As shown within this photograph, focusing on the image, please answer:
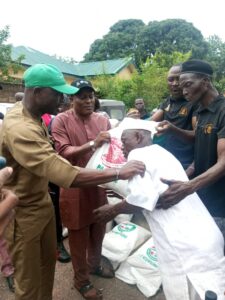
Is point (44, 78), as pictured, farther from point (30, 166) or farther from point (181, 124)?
point (181, 124)

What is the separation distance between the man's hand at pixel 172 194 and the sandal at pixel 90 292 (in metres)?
1.43

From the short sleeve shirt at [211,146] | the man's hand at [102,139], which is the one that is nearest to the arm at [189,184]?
the short sleeve shirt at [211,146]

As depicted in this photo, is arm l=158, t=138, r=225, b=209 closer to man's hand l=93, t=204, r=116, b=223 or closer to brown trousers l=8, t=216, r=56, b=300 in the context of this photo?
man's hand l=93, t=204, r=116, b=223

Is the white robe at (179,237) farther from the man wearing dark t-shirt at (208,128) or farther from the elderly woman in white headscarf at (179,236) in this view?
the man wearing dark t-shirt at (208,128)

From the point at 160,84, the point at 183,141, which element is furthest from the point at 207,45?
the point at 183,141

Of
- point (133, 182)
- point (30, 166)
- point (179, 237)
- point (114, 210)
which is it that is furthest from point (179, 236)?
point (30, 166)

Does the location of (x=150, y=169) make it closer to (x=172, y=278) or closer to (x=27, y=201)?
(x=172, y=278)

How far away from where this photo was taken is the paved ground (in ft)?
9.43

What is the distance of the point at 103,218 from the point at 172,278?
0.63 metres

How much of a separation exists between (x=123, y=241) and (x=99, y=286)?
51 cm

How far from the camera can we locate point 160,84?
16969 mm

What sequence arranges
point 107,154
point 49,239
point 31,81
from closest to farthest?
point 31,81, point 49,239, point 107,154

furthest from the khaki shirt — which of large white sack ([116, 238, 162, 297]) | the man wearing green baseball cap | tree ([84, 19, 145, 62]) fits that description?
tree ([84, 19, 145, 62])

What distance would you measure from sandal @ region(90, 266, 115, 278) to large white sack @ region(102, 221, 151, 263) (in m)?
0.11
